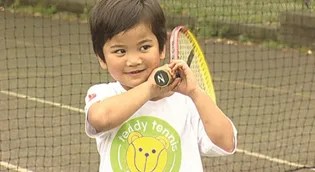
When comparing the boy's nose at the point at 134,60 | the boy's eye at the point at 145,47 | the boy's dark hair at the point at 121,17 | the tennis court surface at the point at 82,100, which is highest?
the boy's dark hair at the point at 121,17

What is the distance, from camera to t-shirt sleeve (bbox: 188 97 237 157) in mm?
2205

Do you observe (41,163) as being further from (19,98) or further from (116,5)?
(116,5)

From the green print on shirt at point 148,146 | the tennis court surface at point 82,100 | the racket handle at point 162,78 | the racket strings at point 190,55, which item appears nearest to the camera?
the racket handle at point 162,78

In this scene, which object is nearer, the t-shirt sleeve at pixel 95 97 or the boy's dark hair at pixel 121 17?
the boy's dark hair at pixel 121 17

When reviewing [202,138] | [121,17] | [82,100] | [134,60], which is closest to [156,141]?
[202,138]

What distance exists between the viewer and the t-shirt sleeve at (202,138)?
221 centimetres

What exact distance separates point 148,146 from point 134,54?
10.5 inches

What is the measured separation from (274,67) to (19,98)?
4.06 meters

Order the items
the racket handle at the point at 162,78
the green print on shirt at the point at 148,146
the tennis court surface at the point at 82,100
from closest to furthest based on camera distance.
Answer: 1. the racket handle at the point at 162,78
2. the green print on shirt at the point at 148,146
3. the tennis court surface at the point at 82,100

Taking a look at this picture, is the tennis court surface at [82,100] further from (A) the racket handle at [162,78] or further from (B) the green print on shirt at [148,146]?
(A) the racket handle at [162,78]

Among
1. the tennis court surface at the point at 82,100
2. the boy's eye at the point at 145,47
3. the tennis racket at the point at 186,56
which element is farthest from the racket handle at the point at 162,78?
the tennis court surface at the point at 82,100

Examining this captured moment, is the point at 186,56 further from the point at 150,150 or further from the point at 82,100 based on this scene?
the point at 82,100

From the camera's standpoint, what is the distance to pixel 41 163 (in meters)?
5.77

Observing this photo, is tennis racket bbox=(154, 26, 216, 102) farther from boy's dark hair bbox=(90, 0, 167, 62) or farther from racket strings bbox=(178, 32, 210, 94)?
boy's dark hair bbox=(90, 0, 167, 62)
